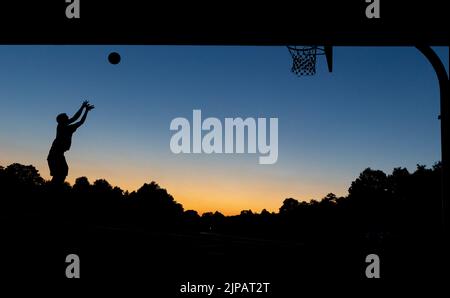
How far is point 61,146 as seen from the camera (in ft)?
27.7

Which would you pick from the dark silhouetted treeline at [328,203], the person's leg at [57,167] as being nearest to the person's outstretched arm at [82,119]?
the person's leg at [57,167]

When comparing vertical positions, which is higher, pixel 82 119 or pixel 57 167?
pixel 82 119

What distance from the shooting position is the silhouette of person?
8.45 m

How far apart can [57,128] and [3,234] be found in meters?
2.30

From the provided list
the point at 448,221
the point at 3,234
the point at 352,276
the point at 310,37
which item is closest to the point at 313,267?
the point at 352,276

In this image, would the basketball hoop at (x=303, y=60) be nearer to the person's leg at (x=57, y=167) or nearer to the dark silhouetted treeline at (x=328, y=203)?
the person's leg at (x=57, y=167)

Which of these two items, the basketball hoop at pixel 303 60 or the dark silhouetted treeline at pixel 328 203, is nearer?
the basketball hoop at pixel 303 60

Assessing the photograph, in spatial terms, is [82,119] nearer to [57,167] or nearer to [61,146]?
[61,146]

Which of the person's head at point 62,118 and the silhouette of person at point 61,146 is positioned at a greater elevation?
the person's head at point 62,118

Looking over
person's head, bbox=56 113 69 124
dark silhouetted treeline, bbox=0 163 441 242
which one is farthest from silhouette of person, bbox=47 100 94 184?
dark silhouetted treeline, bbox=0 163 441 242

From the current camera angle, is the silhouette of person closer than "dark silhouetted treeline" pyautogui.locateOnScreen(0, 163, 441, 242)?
Yes

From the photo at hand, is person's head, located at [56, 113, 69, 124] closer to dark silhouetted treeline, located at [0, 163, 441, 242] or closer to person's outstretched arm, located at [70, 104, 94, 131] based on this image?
person's outstretched arm, located at [70, 104, 94, 131]

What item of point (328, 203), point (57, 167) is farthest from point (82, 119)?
point (328, 203)

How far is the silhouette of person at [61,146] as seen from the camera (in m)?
8.45
